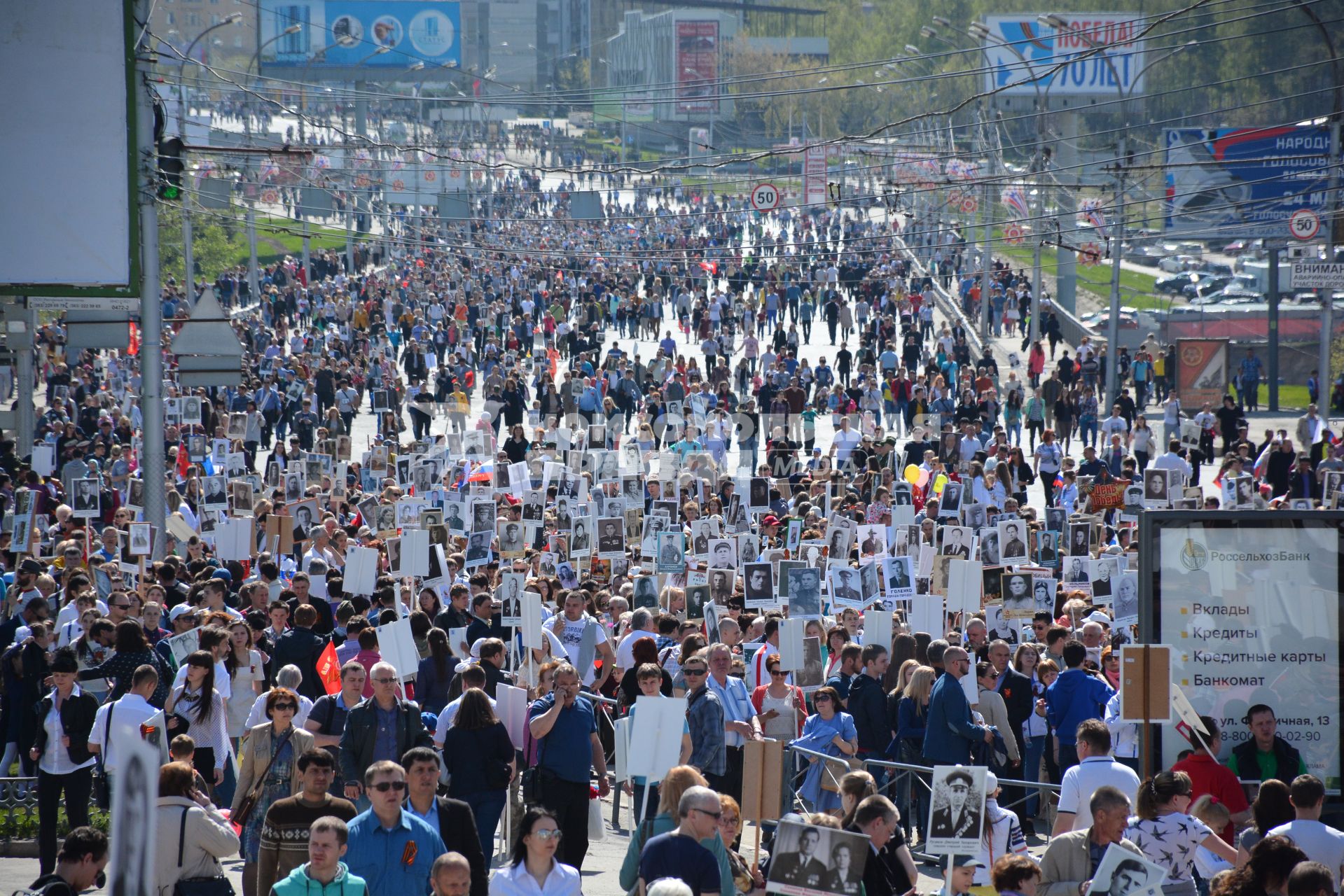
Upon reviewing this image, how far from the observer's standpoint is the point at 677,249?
58969mm

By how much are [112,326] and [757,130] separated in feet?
287

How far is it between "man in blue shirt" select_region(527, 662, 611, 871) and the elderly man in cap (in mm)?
2101

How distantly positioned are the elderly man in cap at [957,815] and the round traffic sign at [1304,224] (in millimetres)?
33886

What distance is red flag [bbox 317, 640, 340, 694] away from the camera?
1089 centimetres

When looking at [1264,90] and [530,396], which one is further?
[1264,90]

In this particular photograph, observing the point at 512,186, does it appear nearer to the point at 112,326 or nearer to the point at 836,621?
the point at 112,326

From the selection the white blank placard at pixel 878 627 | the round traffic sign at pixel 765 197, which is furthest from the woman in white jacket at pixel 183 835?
the round traffic sign at pixel 765 197

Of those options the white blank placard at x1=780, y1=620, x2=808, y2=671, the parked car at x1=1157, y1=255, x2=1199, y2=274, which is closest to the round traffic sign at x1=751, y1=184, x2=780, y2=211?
the parked car at x1=1157, y1=255, x2=1199, y2=274

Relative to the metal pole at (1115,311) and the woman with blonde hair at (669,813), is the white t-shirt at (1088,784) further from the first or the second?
the metal pole at (1115,311)

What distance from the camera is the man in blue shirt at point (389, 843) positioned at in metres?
6.87

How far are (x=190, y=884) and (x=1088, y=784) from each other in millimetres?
3989

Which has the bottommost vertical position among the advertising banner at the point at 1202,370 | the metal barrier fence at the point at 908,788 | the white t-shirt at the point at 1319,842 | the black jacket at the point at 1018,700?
the metal barrier fence at the point at 908,788

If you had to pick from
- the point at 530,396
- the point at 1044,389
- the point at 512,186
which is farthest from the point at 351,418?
the point at 512,186

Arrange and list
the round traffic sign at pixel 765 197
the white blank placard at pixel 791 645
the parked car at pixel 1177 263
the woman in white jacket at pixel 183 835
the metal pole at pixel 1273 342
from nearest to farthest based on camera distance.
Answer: the woman in white jacket at pixel 183 835, the white blank placard at pixel 791 645, the metal pole at pixel 1273 342, the round traffic sign at pixel 765 197, the parked car at pixel 1177 263
